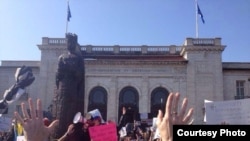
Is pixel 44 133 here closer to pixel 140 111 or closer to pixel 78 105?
pixel 78 105

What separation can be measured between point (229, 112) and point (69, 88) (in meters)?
4.80

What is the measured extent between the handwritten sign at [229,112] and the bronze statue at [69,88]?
403 cm

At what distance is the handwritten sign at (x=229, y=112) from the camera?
1026 cm

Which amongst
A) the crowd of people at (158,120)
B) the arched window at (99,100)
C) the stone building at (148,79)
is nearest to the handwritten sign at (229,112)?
the crowd of people at (158,120)

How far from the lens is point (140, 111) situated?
3669 cm

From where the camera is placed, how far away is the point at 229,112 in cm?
1034

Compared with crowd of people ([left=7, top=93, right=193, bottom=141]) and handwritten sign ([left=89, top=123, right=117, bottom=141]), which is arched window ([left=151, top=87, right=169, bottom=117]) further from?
crowd of people ([left=7, top=93, right=193, bottom=141])

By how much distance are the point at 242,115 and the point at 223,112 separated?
53cm

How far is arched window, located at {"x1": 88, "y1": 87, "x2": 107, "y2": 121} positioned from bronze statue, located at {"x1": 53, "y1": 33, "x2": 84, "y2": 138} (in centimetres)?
2824

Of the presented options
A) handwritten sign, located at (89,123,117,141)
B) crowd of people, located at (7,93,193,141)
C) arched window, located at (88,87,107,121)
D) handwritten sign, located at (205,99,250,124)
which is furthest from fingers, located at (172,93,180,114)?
arched window, located at (88,87,107,121)

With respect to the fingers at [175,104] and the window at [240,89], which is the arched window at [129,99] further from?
the fingers at [175,104]

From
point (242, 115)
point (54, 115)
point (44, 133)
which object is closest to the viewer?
point (44, 133)

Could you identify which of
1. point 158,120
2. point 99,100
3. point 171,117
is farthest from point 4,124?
point 99,100

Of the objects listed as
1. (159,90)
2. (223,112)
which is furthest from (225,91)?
(223,112)
